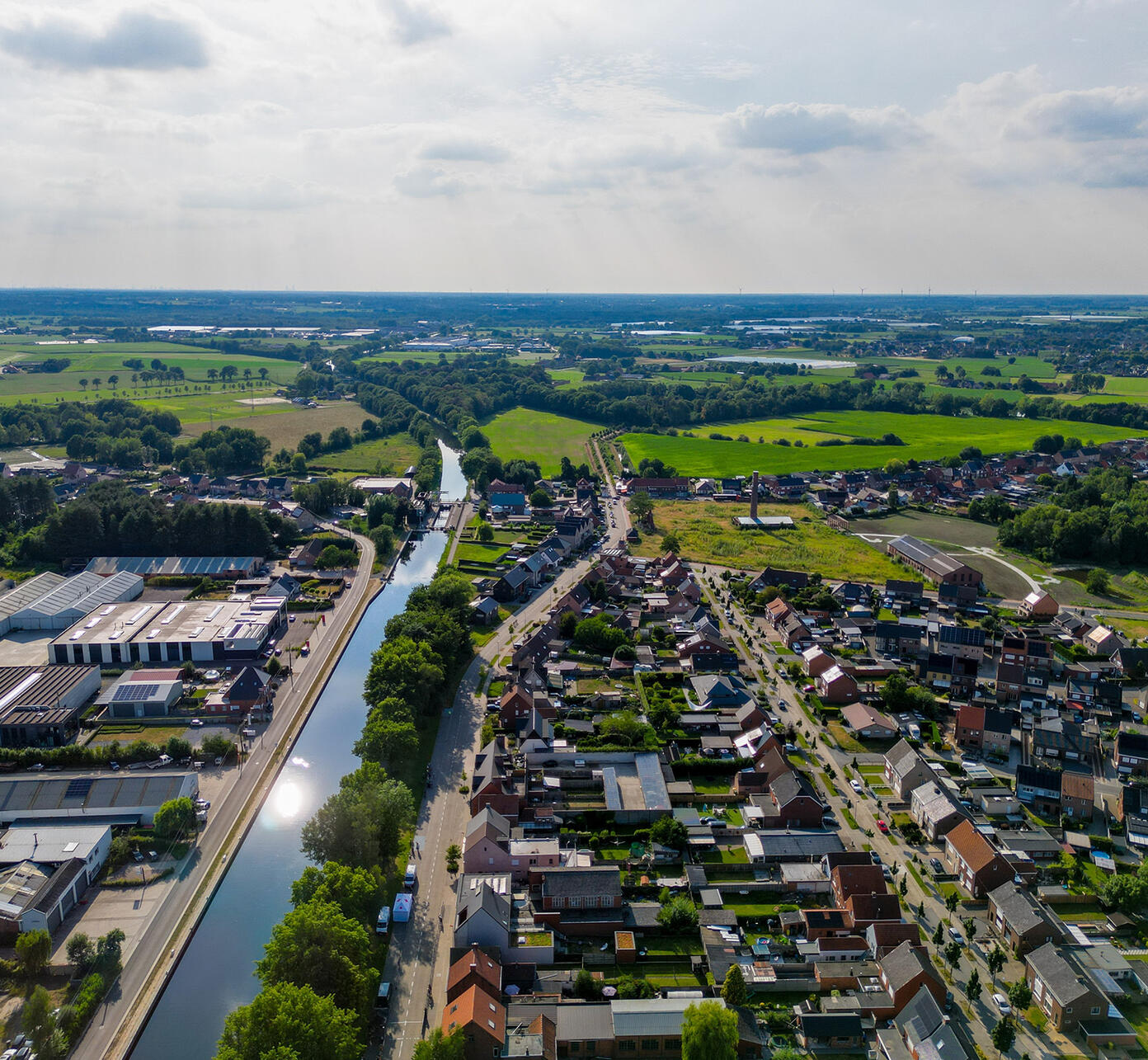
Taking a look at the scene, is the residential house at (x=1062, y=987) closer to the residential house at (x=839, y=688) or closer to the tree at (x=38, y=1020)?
the residential house at (x=839, y=688)

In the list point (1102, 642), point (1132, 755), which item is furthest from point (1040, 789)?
point (1102, 642)

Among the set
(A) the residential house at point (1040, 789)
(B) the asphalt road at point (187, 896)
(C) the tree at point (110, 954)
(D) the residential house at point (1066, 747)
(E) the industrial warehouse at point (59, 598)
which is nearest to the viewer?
(B) the asphalt road at point (187, 896)

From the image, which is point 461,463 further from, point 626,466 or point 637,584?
point 637,584

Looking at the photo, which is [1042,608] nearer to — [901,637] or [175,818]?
[901,637]

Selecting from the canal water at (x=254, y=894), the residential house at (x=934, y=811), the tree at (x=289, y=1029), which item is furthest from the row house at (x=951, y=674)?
the tree at (x=289, y=1029)

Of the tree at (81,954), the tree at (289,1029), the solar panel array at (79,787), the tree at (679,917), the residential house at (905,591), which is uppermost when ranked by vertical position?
the tree at (289,1029)

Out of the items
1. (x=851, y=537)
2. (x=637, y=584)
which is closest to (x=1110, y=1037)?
(x=637, y=584)

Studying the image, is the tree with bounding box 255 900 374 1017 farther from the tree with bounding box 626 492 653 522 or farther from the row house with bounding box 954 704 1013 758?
the tree with bounding box 626 492 653 522
